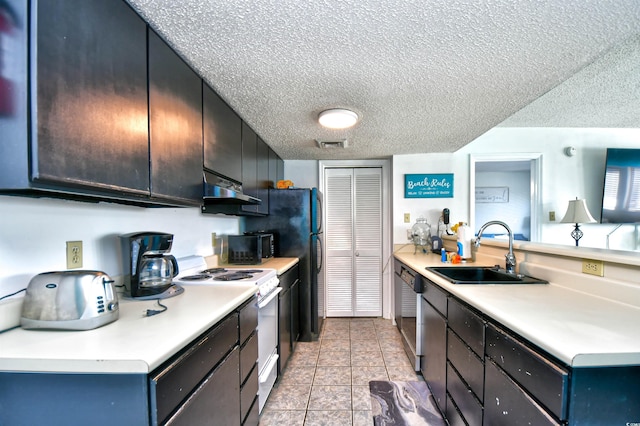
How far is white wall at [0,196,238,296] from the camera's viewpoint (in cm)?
94

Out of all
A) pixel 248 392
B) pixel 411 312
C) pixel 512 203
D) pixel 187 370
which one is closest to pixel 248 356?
pixel 248 392

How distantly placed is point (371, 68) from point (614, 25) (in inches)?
40.3

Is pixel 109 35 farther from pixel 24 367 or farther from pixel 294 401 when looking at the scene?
pixel 294 401

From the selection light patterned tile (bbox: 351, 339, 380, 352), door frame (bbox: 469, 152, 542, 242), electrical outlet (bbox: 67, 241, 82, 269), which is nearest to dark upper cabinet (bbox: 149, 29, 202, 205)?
electrical outlet (bbox: 67, 241, 82, 269)

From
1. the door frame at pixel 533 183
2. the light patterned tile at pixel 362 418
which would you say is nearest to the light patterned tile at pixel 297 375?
the light patterned tile at pixel 362 418

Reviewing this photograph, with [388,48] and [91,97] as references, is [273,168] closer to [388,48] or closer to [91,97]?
[388,48]

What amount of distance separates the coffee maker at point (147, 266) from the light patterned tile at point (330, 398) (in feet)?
4.17

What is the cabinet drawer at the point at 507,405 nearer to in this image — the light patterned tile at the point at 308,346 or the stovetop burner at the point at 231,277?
the stovetop burner at the point at 231,277

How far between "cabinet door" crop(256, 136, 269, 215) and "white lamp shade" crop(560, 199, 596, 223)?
3.47m

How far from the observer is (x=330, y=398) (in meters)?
1.92

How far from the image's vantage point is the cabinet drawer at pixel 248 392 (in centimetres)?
136

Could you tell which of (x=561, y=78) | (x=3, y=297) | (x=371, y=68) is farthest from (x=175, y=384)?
(x=561, y=78)

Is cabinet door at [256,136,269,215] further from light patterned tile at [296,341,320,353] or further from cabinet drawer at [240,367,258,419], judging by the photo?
cabinet drawer at [240,367,258,419]

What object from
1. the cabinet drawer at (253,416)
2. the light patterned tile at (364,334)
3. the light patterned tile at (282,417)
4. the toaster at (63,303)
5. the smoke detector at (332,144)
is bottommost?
the light patterned tile at (364,334)
